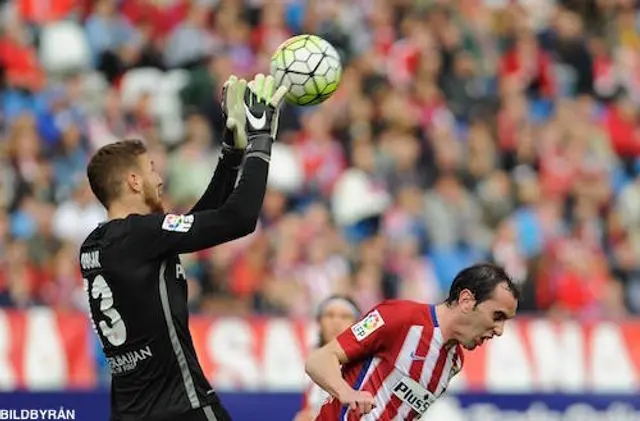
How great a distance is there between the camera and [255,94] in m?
6.86

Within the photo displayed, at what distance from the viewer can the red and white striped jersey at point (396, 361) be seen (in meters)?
7.36

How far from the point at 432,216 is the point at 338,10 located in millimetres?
3343

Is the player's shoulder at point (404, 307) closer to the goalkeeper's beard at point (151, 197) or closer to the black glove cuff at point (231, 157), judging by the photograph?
the black glove cuff at point (231, 157)

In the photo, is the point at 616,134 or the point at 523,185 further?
the point at 616,134

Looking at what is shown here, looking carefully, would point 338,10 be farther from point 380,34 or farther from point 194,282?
point 194,282

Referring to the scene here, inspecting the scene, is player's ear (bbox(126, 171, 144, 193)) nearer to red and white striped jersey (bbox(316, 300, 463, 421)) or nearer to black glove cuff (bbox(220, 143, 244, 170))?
black glove cuff (bbox(220, 143, 244, 170))

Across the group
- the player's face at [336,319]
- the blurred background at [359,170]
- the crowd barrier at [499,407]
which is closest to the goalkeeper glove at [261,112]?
the player's face at [336,319]

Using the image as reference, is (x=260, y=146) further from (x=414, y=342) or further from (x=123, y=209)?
(x=414, y=342)

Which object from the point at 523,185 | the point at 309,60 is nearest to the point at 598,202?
the point at 523,185

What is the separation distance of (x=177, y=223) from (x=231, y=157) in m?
0.73

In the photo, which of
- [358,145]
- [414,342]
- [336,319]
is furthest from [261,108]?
[358,145]

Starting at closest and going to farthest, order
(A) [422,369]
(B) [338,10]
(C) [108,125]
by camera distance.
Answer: (A) [422,369]
(C) [108,125]
(B) [338,10]

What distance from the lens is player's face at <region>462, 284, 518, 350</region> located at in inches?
289

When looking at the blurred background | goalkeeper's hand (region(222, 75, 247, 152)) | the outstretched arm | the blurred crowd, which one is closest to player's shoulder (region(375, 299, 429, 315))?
the outstretched arm
